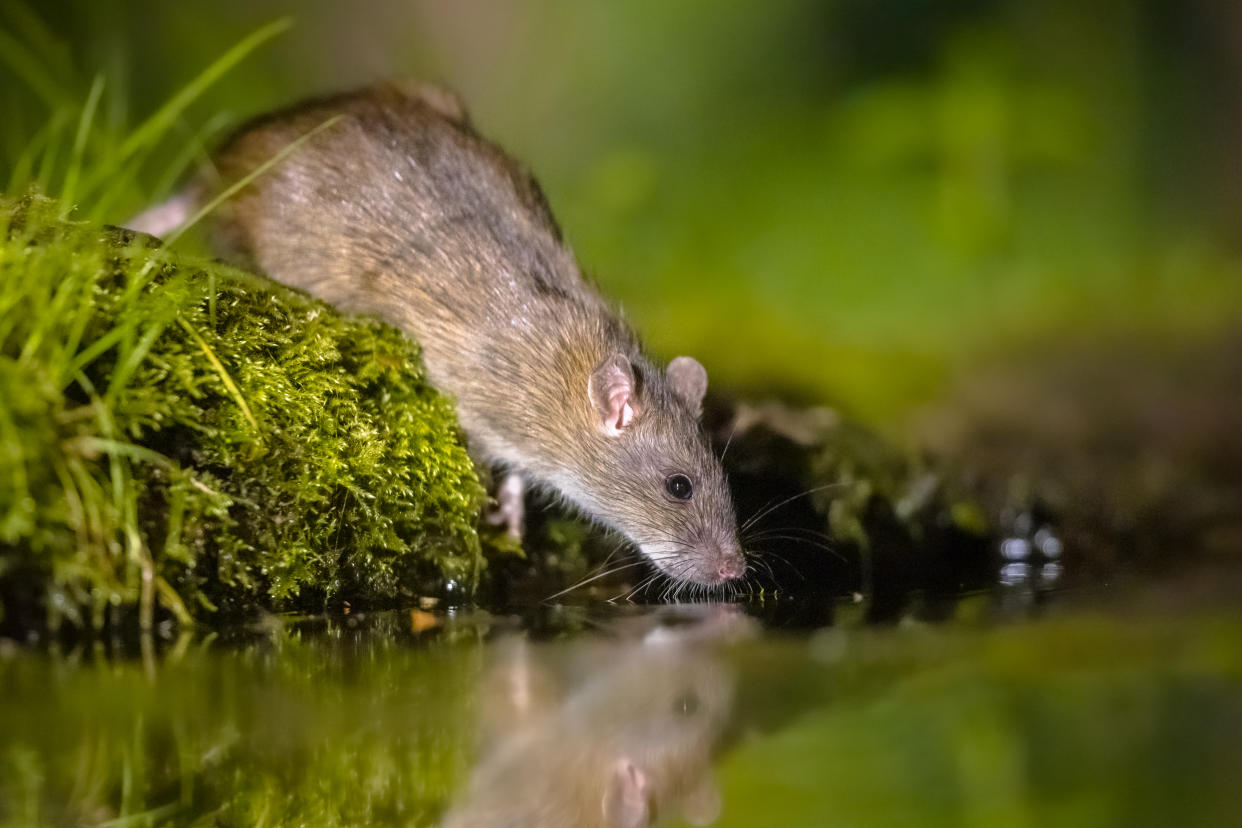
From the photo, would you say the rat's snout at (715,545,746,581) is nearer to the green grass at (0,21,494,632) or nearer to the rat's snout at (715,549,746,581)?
the rat's snout at (715,549,746,581)

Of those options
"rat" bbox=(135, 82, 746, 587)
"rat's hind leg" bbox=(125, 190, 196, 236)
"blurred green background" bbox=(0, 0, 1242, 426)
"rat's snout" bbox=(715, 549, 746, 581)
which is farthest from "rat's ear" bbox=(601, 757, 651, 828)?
"blurred green background" bbox=(0, 0, 1242, 426)

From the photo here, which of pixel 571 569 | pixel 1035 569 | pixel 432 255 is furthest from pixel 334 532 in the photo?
pixel 1035 569

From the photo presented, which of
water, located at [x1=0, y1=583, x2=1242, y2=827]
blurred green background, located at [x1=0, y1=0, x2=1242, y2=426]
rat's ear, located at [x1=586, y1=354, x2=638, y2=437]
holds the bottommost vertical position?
water, located at [x1=0, y1=583, x2=1242, y2=827]

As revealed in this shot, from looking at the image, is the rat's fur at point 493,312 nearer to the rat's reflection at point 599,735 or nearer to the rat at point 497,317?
the rat at point 497,317

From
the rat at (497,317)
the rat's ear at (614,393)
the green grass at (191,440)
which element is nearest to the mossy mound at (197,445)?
the green grass at (191,440)

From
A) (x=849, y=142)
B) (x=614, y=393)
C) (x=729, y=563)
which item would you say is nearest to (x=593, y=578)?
(x=729, y=563)

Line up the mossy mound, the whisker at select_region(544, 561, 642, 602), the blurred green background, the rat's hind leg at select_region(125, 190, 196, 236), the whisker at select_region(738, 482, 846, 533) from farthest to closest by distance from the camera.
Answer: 1. the blurred green background
2. the rat's hind leg at select_region(125, 190, 196, 236)
3. the whisker at select_region(738, 482, 846, 533)
4. the whisker at select_region(544, 561, 642, 602)
5. the mossy mound

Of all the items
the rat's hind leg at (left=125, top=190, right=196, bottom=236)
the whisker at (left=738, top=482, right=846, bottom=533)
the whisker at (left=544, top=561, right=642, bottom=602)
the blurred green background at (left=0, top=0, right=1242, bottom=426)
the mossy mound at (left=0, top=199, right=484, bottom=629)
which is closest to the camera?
the mossy mound at (left=0, top=199, right=484, bottom=629)
